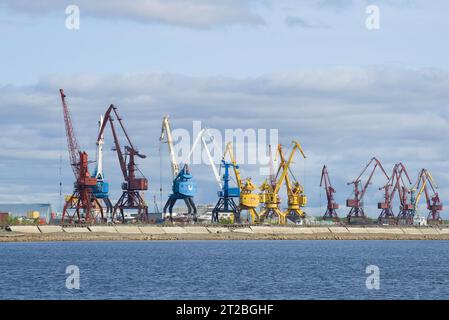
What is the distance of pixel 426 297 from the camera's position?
7012 centimetres

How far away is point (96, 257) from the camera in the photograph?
122 meters

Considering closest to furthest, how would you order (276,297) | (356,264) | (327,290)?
(276,297) → (327,290) → (356,264)

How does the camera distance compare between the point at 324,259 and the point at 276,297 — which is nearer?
the point at 276,297

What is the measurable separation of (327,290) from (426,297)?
7745mm

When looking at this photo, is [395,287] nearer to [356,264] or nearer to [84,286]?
[84,286]

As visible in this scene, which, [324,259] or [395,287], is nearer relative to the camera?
[395,287]

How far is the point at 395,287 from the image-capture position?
77688mm

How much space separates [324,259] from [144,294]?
5532cm
